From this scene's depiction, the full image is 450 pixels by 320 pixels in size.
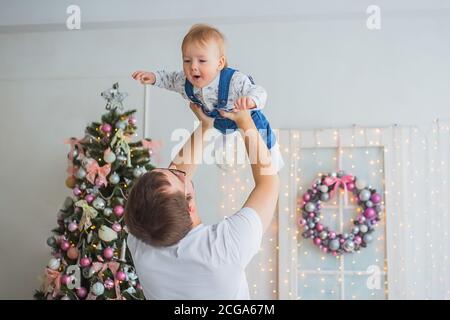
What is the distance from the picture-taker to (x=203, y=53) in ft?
5.49

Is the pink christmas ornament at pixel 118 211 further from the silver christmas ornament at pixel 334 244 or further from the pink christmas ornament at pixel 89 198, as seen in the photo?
the silver christmas ornament at pixel 334 244

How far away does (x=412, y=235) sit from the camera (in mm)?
3301

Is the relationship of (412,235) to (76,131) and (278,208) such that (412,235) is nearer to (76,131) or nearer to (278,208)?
(278,208)

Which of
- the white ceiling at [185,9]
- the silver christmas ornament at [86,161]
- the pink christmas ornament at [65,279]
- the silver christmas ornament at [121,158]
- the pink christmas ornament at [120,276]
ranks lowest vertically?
the pink christmas ornament at [65,279]

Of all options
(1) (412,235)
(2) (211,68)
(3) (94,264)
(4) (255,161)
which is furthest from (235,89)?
(1) (412,235)

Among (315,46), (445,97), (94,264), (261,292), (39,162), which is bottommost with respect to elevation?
(261,292)

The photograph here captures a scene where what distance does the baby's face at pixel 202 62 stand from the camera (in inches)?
66.1

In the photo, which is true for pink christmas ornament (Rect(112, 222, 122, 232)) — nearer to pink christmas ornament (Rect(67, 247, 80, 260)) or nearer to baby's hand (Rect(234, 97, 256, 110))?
pink christmas ornament (Rect(67, 247, 80, 260))

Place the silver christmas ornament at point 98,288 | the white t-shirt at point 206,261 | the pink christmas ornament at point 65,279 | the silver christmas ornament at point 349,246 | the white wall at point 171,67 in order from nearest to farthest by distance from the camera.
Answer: the white t-shirt at point 206,261
the silver christmas ornament at point 98,288
the pink christmas ornament at point 65,279
the silver christmas ornament at point 349,246
the white wall at point 171,67

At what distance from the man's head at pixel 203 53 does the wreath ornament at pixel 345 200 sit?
68.3 inches

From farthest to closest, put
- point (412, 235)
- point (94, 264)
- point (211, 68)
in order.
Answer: point (412, 235)
point (94, 264)
point (211, 68)

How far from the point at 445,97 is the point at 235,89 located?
2.07m

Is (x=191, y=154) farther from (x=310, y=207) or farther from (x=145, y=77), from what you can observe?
(x=310, y=207)

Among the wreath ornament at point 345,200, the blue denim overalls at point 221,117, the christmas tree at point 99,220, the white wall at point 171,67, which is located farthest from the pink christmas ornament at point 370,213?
the blue denim overalls at point 221,117
